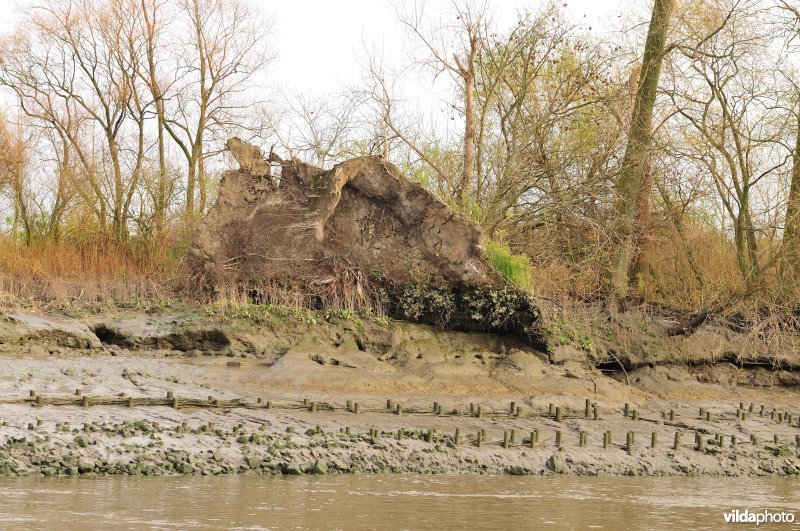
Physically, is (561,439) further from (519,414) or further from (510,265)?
(510,265)

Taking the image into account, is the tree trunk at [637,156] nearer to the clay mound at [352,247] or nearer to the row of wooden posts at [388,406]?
the clay mound at [352,247]

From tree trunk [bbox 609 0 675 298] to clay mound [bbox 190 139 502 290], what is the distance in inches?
156

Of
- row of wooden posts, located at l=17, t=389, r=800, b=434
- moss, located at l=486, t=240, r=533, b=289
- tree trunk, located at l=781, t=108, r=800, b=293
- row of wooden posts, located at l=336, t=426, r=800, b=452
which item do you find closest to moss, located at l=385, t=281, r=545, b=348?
moss, located at l=486, t=240, r=533, b=289

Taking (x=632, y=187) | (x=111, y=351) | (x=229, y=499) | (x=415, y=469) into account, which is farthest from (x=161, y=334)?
(x=632, y=187)

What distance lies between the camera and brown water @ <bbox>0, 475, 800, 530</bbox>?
8562 millimetres

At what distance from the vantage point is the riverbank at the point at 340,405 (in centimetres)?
1175

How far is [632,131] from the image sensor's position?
22328mm

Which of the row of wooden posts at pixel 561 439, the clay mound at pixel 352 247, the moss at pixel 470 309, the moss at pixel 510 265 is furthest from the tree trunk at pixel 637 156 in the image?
the row of wooden posts at pixel 561 439

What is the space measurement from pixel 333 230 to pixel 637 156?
23.2ft

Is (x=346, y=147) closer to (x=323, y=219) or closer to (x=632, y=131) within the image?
(x=323, y=219)

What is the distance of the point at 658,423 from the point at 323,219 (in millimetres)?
7715

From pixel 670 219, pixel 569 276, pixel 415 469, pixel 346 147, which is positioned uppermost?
pixel 346 147

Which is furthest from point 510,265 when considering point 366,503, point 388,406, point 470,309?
point 366,503

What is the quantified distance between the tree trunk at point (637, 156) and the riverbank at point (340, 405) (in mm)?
3121
